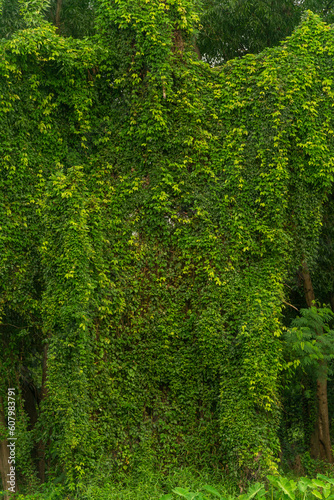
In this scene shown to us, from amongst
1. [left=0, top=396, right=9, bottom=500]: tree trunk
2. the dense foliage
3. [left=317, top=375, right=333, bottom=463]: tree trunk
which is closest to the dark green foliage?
the dense foliage

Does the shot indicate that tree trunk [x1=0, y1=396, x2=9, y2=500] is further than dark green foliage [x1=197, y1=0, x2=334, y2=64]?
No

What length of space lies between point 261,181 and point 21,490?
8.45m

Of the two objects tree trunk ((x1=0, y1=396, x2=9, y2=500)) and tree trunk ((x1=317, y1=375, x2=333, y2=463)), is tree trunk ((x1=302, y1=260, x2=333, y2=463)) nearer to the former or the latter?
tree trunk ((x1=317, y1=375, x2=333, y2=463))

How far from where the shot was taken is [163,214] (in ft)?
36.3

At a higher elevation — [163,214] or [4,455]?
[163,214]

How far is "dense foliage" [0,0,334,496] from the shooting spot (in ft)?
33.0

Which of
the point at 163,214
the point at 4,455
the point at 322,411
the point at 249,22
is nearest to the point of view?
the point at 163,214

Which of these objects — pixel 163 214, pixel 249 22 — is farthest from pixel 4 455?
pixel 249 22

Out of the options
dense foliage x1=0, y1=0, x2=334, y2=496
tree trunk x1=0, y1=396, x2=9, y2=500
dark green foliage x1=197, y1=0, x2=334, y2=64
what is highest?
dark green foliage x1=197, y1=0, x2=334, y2=64

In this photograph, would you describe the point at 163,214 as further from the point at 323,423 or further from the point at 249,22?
the point at 323,423

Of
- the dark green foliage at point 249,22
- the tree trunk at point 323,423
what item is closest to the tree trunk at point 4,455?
the tree trunk at point 323,423

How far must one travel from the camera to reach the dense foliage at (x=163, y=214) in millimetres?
10070

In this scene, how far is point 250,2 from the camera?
14.5m

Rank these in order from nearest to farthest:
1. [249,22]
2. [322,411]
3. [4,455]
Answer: [4,455] < [322,411] < [249,22]
